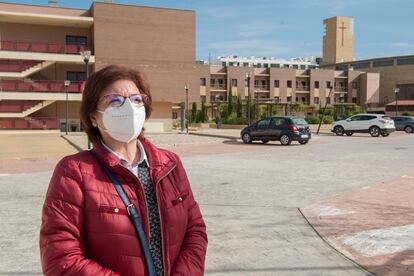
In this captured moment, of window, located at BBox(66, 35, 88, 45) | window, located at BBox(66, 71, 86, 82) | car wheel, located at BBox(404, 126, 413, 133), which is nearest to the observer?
car wheel, located at BBox(404, 126, 413, 133)

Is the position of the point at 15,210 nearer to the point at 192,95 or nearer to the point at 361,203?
the point at 361,203

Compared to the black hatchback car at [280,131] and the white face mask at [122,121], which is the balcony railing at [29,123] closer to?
the black hatchback car at [280,131]

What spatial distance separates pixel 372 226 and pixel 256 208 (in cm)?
203

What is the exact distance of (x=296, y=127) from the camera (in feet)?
79.8

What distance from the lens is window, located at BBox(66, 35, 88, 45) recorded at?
151 feet

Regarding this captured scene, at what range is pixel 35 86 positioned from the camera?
138ft

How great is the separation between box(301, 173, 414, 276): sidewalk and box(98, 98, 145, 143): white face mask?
3.41 m

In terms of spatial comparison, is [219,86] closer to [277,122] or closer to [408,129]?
[408,129]

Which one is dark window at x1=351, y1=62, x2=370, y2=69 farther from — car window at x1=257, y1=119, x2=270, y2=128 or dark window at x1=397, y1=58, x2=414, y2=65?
car window at x1=257, y1=119, x2=270, y2=128

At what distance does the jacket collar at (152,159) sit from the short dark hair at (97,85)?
108mm

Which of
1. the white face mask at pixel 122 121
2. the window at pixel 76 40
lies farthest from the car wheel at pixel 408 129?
the white face mask at pixel 122 121

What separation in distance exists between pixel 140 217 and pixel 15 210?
6.52 m

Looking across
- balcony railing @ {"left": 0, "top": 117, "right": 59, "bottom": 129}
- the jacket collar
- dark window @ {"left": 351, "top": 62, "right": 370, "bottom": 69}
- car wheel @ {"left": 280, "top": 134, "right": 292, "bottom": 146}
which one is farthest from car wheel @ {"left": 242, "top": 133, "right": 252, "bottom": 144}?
dark window @ {"left": 351, "top": 62, "right": 370, "bottom": 69}

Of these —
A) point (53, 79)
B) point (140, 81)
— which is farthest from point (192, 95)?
point (140, 81)
